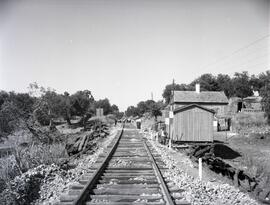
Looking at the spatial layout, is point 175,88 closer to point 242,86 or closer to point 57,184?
point 242,86

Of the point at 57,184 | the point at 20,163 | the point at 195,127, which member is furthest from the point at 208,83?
the point at 57,184

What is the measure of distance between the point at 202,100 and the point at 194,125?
31.0 meters

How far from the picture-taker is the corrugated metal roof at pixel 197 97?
2006 inches

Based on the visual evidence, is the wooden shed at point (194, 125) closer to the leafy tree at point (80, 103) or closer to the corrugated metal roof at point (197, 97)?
the corrugated metal roof at point (197, 97)

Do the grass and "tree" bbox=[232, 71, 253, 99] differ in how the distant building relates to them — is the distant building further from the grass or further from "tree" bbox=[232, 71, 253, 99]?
"tree" bbox=[232, 71, 253, 99]

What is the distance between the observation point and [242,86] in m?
109

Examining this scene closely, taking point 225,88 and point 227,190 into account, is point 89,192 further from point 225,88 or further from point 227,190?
point 225,88

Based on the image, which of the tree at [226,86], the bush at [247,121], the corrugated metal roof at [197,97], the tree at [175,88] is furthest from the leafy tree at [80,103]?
the tree at [226,86]

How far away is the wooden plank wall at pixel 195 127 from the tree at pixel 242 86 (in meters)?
91.2

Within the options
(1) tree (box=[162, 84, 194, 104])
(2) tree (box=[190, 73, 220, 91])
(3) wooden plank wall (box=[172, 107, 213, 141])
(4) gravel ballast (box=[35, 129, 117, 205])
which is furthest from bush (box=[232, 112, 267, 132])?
(1) tree (box=[162, 84, 194, 104])

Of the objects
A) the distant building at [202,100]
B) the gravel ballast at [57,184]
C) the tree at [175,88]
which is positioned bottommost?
the gravel ballast at [57,184]

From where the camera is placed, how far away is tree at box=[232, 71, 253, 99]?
4279 inches

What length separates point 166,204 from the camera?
580 cm

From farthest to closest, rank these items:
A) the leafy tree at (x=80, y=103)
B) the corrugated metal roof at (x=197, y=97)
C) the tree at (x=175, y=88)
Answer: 1. the tree at (x=175, y=88)
2. the leafy tree at (x=80, y=103)
3. the corrugated metal roof at (x=197, y=97)
